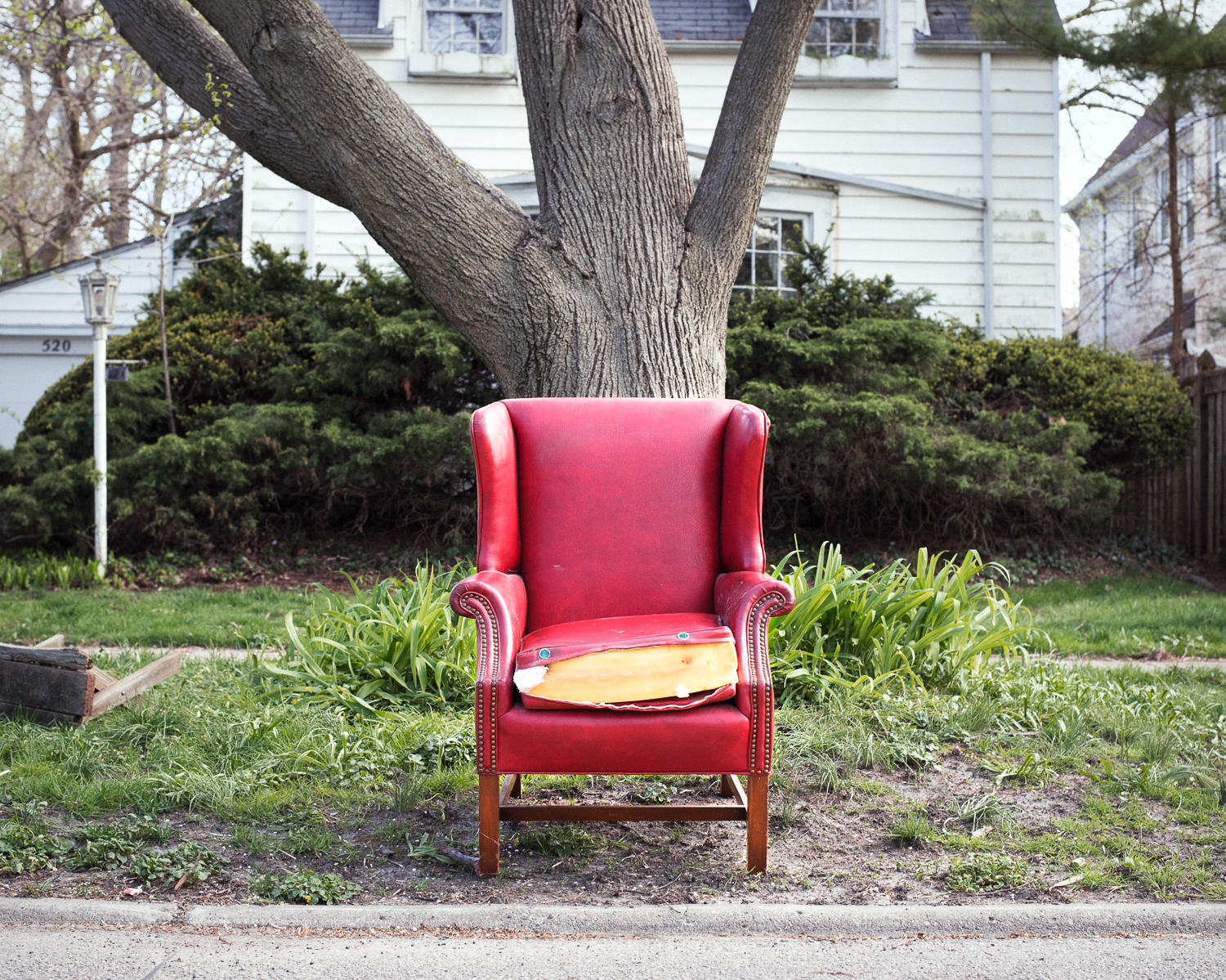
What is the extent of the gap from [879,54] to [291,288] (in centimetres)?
666

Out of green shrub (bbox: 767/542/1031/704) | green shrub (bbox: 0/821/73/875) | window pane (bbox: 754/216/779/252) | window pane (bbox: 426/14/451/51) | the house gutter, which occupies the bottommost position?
green shrub (bbox: 0/821/73/875)

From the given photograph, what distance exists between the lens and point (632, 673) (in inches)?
103

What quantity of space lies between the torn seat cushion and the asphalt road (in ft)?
1.91

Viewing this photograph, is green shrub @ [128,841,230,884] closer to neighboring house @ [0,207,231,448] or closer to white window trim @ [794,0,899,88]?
white window trim @ [794,0,899,88]

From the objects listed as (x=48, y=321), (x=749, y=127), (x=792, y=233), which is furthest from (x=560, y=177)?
(x=48, y=321)

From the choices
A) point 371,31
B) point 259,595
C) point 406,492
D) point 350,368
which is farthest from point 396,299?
point 371,31

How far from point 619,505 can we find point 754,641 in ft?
2.52

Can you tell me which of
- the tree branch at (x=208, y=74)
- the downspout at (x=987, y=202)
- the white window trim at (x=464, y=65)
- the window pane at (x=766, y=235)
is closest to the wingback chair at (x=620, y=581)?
the tree branch at (x=208, y=74)

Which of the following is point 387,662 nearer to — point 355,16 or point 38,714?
point 38,714

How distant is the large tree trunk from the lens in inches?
167

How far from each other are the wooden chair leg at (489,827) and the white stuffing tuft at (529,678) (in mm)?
281

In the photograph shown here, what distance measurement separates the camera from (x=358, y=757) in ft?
11.4

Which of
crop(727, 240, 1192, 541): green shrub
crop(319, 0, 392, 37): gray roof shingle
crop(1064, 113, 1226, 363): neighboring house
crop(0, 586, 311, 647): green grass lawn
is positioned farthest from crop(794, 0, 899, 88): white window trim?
crop(0, 586, 311, 647): green grass lawn

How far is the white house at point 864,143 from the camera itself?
10336 millimetres
